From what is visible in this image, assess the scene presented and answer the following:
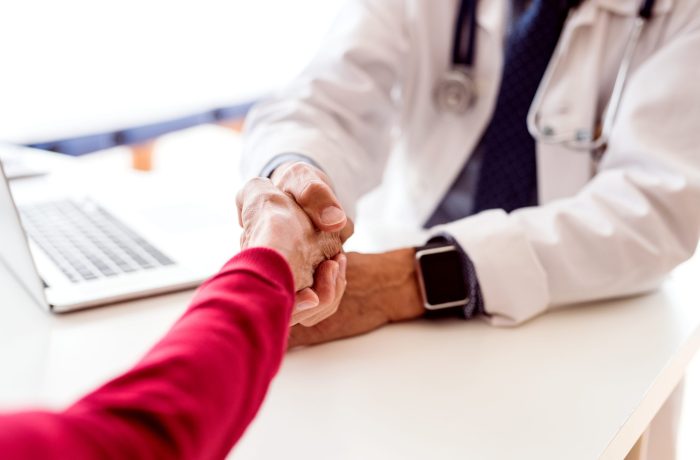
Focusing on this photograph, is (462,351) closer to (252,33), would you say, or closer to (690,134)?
(690,134)

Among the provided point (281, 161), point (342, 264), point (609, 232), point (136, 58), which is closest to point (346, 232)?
point (342, 264)

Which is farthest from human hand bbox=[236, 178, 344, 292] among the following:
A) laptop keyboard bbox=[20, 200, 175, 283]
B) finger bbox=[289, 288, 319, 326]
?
laptop keyboard bbox=[20, 200, 175, 283]

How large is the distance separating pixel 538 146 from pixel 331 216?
526 millimetres

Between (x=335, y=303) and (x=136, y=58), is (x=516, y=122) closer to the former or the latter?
(x=335, y=303)

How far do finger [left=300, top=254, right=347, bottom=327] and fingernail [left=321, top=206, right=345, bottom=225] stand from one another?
0.05m

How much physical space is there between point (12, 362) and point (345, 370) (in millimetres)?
333

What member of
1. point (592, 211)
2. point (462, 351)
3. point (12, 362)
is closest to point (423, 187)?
point (592, 211)

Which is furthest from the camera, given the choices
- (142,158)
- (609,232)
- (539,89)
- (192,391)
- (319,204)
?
(142,158)

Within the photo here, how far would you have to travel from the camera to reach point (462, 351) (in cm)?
70

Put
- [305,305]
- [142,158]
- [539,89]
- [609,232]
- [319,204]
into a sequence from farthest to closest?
1. [142,158]
2. [539,89]
3. [609,232]
4. [319,204]
5. [305,305]

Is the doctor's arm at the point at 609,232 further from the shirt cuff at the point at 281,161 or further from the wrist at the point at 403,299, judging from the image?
the shirt cuff at the point at 281,161

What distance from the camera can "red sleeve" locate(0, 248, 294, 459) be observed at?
29cm

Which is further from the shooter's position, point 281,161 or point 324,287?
point 281,161

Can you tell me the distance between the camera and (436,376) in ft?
2.14
